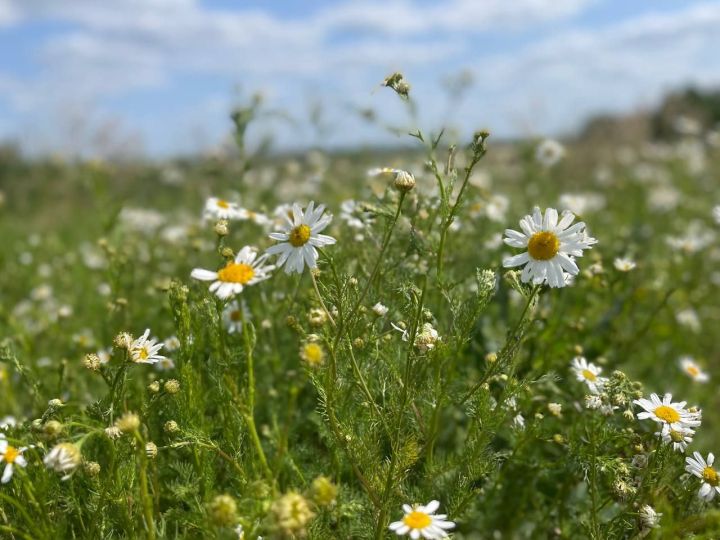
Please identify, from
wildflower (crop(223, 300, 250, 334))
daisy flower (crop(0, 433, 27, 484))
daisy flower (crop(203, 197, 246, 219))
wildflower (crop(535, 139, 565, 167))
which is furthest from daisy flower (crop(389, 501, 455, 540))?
wildflower (crop(535, 139, 565, 167))

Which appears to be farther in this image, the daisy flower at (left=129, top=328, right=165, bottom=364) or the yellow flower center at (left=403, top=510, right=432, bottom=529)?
the daisy flower at (left=129, top=328, right=165, bottom=364)

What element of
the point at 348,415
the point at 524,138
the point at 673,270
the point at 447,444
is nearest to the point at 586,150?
the point at 524,138

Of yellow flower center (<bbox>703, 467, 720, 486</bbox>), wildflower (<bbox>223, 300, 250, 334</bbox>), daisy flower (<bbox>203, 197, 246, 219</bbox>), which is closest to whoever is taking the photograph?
yellow flower center (<bbox>703, 467, 720, 486</bbox>)

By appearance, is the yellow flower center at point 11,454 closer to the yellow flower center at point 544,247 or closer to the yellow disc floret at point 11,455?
the yellow disc floret at point 11,455

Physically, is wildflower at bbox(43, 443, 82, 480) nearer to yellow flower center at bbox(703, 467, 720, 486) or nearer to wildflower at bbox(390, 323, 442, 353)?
wildflower at bbox(390, 323, 442, 353)

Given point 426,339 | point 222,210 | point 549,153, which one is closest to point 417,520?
point 426,339

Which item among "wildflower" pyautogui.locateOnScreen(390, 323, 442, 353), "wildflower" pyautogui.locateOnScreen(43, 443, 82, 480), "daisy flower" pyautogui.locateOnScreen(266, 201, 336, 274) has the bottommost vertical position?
"wildflower" pyautogui.locateOnScreen(43, 443, 82, 480)

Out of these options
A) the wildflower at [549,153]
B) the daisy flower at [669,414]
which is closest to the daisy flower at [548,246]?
the daisy flower at [669,414]

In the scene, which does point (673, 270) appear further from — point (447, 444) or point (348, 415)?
point (348, 415)
